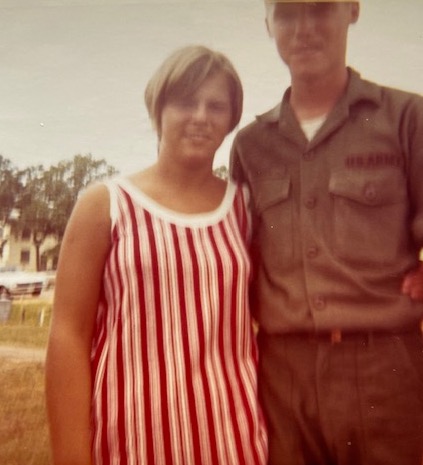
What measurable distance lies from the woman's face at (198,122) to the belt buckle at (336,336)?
0.67 ft

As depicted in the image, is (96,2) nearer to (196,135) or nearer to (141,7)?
(141,7)

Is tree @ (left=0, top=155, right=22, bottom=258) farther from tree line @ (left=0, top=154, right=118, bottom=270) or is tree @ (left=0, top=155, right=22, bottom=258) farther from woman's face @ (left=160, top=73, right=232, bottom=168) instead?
woman's face @ (left=160, top=73, right=232, bottom=168)

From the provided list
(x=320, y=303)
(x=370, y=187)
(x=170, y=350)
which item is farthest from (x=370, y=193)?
(x=170, y=350)

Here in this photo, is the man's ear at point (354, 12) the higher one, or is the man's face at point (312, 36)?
the man's ear at point (354, 12)

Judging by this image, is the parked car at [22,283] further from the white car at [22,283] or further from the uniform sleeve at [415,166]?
the uniform sleeve at [415,166]

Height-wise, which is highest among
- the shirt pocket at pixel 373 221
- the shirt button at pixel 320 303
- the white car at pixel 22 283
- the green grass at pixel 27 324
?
the shirt pocket at pixel 373 221

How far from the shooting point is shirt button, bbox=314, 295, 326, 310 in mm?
464

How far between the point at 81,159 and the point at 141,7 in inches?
7.5

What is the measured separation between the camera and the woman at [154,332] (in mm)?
454

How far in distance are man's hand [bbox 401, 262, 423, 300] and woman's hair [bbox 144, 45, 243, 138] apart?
0.23m

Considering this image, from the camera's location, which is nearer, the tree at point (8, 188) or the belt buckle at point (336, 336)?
the belt buckle at point (336, 336)

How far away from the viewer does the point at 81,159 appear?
56cm

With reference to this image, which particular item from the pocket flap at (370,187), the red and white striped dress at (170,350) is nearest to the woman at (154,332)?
the red and white striped dress at (170,350)

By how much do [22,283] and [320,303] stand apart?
0.31m
